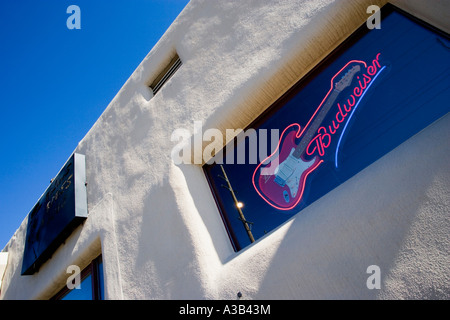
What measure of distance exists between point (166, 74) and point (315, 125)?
8.12 feet

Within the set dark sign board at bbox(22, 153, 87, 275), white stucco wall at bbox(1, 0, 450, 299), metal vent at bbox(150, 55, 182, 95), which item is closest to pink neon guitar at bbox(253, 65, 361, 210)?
white stucco wall at bbox(1, 0, 450, 299)

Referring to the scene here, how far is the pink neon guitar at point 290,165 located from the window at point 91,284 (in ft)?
8.96

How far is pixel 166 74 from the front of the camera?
14.0 feet

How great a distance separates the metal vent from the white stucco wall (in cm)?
10

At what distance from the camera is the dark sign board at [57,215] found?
4.62m

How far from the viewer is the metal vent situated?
4142 millimetres

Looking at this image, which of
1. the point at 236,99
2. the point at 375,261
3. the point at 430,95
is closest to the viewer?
the point at 375,261

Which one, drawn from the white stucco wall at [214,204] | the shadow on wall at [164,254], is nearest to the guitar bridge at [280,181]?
the white stucco wall at [214,204]

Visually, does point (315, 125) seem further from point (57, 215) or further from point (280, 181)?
point (57, 215)

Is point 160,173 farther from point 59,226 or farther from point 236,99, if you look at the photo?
point 59,226

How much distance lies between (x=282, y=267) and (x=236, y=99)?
169 cm

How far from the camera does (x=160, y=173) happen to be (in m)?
3.53
